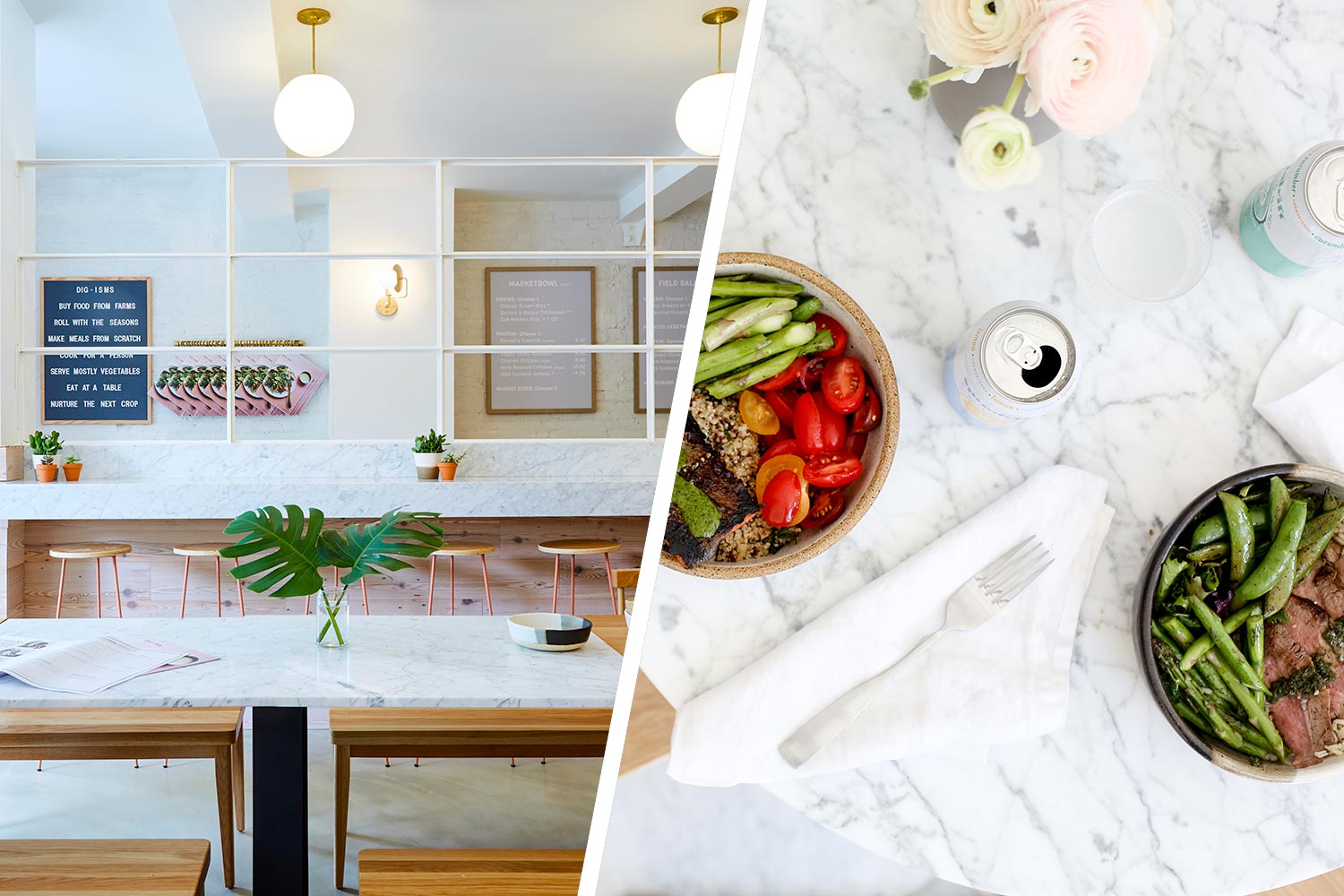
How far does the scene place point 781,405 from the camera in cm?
81

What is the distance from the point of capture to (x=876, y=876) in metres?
0.92

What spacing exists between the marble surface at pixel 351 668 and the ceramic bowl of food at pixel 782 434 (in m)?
0.57

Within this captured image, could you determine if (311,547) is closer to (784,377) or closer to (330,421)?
(784,377)

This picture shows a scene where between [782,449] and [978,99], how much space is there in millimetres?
315

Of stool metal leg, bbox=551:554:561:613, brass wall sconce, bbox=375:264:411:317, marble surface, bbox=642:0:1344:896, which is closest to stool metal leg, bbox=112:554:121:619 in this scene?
stool metal leg, bbox=551:554:561:613

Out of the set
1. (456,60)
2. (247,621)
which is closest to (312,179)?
(456,60)

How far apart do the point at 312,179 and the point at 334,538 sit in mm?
3213

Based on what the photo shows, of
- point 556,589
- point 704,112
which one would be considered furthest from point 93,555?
point 704,112

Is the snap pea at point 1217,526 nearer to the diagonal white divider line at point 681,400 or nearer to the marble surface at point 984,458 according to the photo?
the marble surface at point 984,458

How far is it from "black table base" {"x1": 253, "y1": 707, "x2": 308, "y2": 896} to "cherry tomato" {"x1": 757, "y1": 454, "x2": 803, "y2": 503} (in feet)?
2.99

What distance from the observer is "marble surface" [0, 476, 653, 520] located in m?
2.48

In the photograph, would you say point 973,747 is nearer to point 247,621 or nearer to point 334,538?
point 334,538

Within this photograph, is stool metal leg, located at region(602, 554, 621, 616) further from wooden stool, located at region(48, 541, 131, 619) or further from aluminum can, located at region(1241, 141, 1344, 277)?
aluminum can, located at region(1241, 141, 1344, 277)

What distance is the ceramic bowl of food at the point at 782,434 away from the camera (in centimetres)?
77
